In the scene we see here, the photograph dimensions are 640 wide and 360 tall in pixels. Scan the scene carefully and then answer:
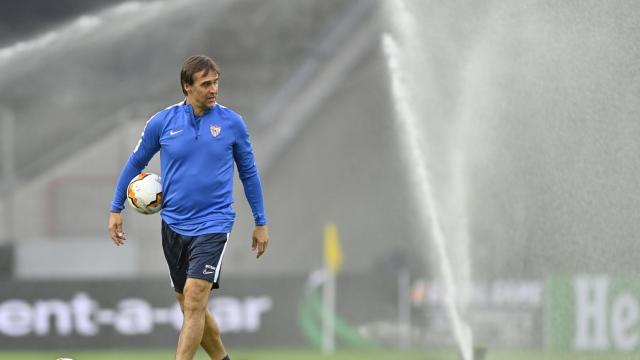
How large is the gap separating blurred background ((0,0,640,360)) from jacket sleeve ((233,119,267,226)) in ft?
8.66

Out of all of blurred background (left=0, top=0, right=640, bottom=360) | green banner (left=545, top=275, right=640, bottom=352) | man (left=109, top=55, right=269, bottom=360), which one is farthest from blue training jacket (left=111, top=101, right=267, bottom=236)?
green banner (left=545, top=275, right=640, bottom=352)

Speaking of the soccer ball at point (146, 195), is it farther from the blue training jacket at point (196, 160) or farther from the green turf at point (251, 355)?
the green turf at point (251, 355)

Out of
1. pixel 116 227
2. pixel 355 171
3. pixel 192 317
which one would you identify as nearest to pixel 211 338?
pixel 192 317

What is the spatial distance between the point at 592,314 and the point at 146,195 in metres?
8.77

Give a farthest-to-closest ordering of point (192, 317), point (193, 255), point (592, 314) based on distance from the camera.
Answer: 1. point (592, 314)
2. point (193, 255)
3. point (192, 317)

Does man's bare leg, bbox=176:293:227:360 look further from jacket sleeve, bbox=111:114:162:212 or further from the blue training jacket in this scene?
jacket sleeve, bbox=111:114:162:212

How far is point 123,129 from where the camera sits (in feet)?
78.5

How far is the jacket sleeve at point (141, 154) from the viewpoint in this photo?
828cm

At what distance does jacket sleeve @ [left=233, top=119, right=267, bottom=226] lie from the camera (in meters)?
8.33

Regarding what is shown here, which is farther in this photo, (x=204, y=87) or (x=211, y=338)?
(x=211, y=338)

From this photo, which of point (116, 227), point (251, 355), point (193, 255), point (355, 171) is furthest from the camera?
point (355, 171)

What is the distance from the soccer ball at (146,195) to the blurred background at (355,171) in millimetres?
3158

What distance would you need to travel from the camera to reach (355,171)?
2489cm

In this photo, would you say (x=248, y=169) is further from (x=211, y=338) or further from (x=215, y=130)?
(x=211, y=338)
